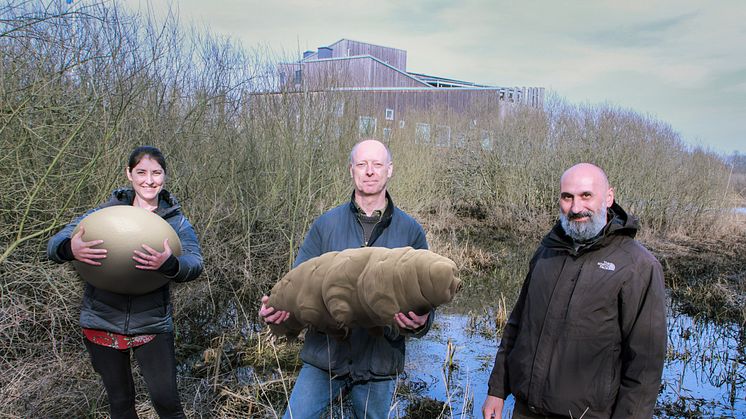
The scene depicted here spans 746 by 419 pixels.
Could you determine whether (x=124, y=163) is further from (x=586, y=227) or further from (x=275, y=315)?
(x=586, y=227)

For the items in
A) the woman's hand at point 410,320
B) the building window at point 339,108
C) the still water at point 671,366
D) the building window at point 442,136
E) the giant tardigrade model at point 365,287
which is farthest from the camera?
the building window at point 442,136

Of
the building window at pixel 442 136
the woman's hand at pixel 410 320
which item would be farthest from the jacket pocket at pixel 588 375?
the building window at pixel 442 136

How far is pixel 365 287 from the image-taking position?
2193 millimetres

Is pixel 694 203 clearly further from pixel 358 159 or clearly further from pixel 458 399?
pixel 358 159

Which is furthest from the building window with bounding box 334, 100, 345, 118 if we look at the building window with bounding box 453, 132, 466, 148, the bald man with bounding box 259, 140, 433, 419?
the building window with bounding box 453, 132, 466, 148

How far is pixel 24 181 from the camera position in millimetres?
5043

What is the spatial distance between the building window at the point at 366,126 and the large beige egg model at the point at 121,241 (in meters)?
7.29

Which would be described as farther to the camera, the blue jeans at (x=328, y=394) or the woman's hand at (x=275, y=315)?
the blue jeans at (x=328, y=394)

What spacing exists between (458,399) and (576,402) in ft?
11.3

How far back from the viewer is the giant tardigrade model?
6.96 feet

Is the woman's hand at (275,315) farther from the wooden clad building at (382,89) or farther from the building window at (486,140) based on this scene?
the building window at (486,140)

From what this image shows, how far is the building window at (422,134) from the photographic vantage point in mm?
18163

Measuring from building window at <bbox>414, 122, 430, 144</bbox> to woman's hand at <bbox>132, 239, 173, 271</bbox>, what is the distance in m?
15.4

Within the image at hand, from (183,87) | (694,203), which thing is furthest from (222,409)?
(694,203)
